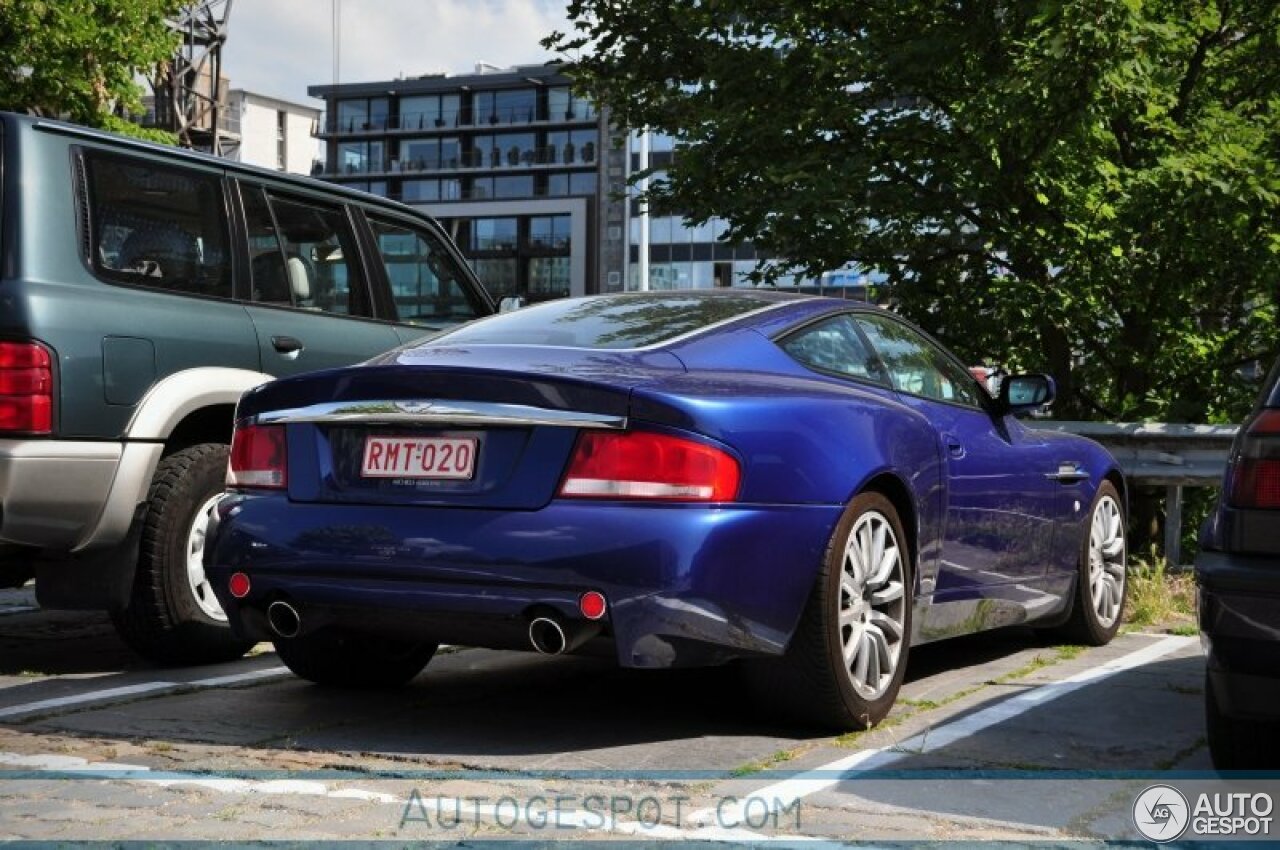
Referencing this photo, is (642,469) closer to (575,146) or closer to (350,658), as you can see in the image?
(350,658)

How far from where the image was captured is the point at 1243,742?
171 inches

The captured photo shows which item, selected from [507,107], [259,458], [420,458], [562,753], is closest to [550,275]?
[507,107]

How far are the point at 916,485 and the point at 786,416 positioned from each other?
739mm

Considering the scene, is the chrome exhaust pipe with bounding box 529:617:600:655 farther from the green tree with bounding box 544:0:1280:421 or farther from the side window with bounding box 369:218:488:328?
the green tree with bounding box 544:0:1280:421

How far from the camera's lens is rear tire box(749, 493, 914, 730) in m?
4.96

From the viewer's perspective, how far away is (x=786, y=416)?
197 inches

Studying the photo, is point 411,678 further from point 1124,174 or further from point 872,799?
point 1124,174

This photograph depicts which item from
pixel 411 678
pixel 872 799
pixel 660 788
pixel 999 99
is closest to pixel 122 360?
pixel 411 678

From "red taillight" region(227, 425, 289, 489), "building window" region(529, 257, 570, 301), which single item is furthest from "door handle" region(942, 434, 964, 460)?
"building window" region(529, 257, 570, 301)

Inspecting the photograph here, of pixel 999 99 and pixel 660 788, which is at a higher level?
pixel 999 99

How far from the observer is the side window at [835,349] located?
557 centimetres

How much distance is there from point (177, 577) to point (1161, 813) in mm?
3756

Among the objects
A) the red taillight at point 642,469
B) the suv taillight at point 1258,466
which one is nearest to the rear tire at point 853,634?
the red taillight at point 642,469

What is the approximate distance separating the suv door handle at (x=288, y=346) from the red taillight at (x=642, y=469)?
2.70m
